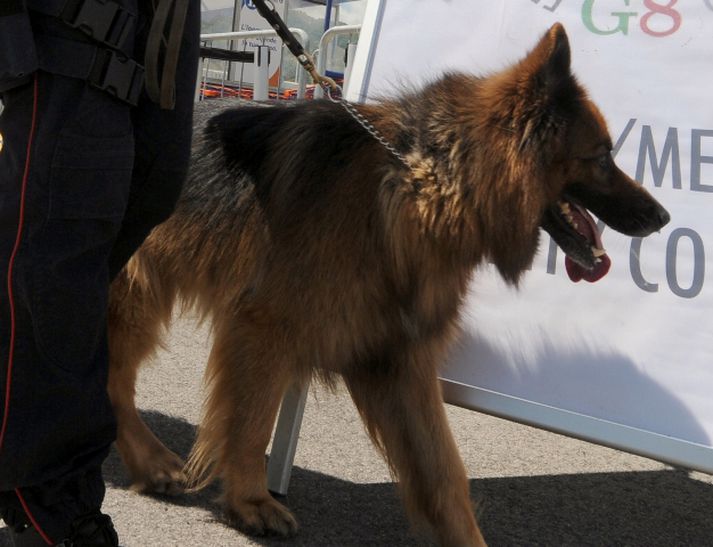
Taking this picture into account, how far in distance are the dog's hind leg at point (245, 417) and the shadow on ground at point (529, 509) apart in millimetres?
97

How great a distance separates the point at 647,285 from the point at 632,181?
0.34m

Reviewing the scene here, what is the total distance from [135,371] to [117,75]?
140 centimetres

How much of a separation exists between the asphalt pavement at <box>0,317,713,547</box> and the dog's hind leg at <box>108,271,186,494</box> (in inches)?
3.1

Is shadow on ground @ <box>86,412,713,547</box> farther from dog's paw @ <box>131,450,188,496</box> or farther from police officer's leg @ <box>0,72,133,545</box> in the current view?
police officer's leg @ <box>0,72,133,545</box>

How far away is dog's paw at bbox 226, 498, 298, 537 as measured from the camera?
8.82 feet

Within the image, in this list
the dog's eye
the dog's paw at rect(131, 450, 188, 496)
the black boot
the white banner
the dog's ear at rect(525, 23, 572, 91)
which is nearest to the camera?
the black boot

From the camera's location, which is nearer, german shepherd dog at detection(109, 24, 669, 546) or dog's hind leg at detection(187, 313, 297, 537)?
german shepherd dog at detection(109, 24, 669, 546)

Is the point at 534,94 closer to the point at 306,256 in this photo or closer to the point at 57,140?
the point at 306,256

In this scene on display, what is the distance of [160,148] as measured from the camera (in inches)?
84.0

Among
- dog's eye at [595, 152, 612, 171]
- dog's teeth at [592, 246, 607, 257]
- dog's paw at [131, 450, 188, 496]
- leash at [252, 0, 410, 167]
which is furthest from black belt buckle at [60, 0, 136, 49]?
dog's paw at [131, 450, 188, 496]

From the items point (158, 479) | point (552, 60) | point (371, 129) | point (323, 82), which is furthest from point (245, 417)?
point (552, 60)

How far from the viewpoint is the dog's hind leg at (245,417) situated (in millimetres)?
2637

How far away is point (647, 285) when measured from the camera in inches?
110

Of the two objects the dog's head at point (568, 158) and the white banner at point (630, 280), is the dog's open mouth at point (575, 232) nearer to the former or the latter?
the dog's head at point (568, 158)
